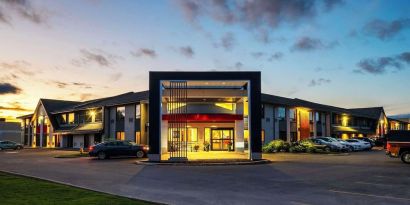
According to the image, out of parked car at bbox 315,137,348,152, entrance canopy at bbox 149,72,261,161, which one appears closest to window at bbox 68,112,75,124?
entrance canopy at bbox 149,72,261,161

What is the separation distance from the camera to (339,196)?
40.1 ft

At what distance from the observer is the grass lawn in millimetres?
10555

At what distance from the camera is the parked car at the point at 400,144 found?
24734 mm

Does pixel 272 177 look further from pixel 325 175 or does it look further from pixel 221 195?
pixel 221 195

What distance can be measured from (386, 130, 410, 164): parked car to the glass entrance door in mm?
16751

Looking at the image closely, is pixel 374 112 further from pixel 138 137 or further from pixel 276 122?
pixel 138 137

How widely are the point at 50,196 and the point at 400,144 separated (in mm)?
20839

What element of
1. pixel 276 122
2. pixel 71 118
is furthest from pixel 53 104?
pixel 276 122

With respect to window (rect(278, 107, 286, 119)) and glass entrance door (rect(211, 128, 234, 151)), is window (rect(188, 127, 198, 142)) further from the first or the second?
window (rect(278, 107, 286, 119))

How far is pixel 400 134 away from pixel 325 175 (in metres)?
9.76

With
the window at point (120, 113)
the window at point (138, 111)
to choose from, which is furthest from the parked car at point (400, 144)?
the window at point (120, 113)

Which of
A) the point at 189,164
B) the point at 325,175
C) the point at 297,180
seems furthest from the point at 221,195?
the point at 189,164

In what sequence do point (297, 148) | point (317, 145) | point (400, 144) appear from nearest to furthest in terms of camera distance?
1. point (400, 144)
2. point (297, 148)
3. point (317, 145)

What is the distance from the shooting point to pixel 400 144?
81.8 ft
